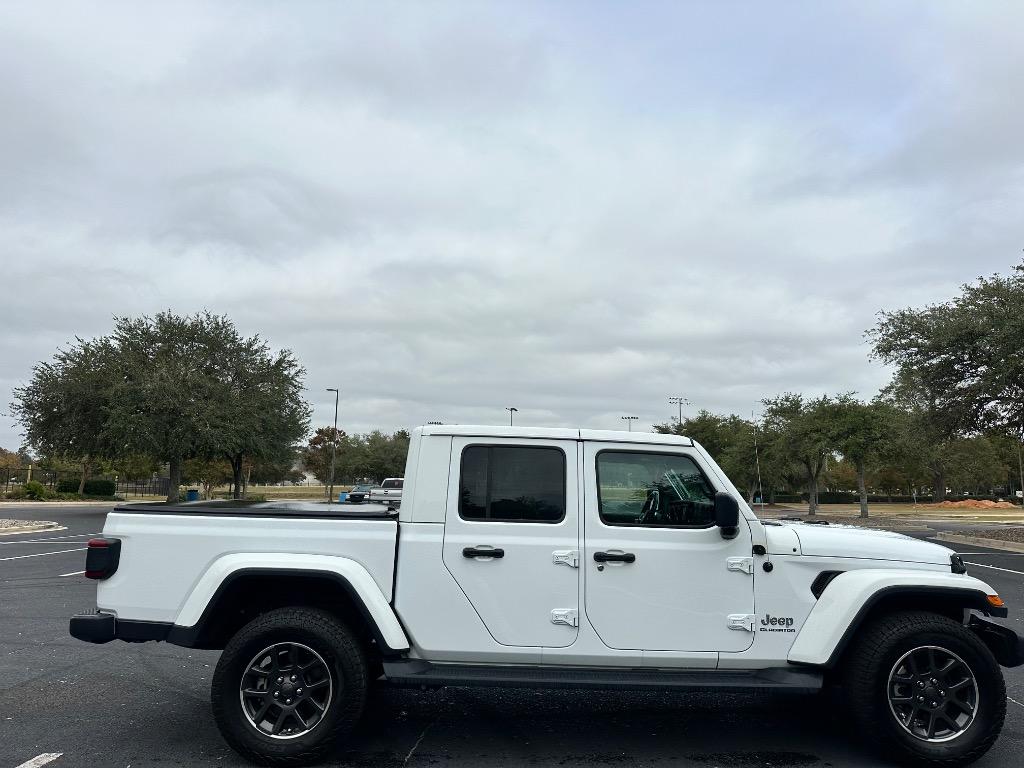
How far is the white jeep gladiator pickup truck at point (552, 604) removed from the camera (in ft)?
14.8

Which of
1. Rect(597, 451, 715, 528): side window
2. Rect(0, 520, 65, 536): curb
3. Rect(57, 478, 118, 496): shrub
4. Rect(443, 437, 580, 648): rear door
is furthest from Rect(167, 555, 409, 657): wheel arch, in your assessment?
Rect(57, 478, 118, 496): shrub

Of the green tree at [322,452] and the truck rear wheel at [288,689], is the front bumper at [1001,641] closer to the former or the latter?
the truck rear wheel at [288,689]

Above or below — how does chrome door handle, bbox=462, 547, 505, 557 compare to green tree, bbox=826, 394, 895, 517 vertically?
below

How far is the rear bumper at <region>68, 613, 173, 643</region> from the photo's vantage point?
4617 millimetres

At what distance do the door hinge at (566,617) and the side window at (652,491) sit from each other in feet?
1.85

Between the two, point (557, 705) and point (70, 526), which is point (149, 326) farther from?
point (557, 705)

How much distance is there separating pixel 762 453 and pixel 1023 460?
5449 cm

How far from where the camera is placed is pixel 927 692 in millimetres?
4555

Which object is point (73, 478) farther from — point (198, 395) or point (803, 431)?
point (803, 431)

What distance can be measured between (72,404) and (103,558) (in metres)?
33.1

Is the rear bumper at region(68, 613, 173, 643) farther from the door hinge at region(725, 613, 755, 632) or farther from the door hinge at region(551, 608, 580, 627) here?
the door hinge at region(725, 613, 755, 632)

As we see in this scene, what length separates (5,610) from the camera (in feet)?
30.5

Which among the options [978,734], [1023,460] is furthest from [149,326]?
[1023,460]

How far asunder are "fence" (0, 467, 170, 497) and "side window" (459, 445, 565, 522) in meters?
51.7
